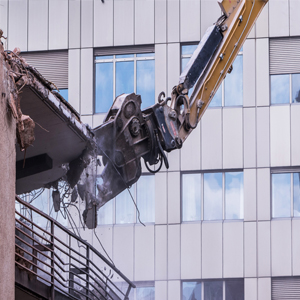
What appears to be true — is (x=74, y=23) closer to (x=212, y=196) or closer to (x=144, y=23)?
(x=144, y=23)

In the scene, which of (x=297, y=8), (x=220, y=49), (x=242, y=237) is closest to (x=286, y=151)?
(x=242, y=237)

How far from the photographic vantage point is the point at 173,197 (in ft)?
80.8

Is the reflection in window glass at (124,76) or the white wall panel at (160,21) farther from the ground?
the white wall panel at (160,21)

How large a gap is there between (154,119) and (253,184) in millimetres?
11342

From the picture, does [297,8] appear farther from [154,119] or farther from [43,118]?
[43,118]

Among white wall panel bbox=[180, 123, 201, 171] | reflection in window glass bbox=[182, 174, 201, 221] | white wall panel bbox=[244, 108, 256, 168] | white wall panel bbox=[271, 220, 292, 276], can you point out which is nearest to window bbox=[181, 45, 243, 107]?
white wall panel bbox=[244, 108, 256, 168]

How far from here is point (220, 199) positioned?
987 inches

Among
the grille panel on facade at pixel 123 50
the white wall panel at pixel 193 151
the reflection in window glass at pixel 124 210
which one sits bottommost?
the reflection in window glass at pixel 124 210

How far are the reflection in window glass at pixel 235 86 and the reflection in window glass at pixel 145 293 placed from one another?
21.9 ft

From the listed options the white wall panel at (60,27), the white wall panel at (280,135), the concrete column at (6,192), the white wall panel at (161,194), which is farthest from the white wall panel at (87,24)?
the concrete column at (6,192)

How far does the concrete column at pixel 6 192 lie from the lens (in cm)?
887

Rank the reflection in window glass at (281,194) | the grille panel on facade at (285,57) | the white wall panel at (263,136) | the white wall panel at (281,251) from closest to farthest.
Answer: the white wall panel at (281,251) → the white wall panel at (263,136) → the reflection in window glass at (281,194) → the grille panel on facade at (285,57)

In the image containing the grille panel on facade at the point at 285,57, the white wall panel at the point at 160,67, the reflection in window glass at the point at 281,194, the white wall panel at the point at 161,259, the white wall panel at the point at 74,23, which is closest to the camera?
the white wall panel at the point at 161,259

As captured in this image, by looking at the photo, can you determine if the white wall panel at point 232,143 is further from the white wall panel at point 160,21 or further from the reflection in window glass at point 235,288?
the reflection in window glass at point 235,288
